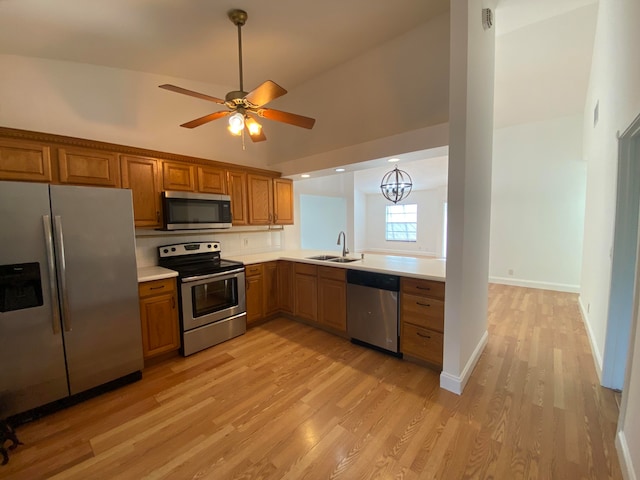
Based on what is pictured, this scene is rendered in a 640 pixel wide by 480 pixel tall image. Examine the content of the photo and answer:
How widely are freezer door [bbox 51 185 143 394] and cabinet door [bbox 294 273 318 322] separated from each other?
71.8 inches

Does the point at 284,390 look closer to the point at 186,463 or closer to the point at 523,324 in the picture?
the point at 186,463

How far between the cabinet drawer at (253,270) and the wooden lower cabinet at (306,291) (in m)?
0.47

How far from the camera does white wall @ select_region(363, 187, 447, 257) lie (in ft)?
29.7

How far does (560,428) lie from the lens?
1829 millimetres

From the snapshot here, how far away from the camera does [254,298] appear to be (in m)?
3.53

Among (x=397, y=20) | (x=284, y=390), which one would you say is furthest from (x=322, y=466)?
(x=397, y=20)

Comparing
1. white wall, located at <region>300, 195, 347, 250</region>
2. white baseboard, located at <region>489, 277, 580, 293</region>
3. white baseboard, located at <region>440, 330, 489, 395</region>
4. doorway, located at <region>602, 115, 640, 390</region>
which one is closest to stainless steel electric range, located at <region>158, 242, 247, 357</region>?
white baseboard, located at <region>440, 330, 489, 395</region>

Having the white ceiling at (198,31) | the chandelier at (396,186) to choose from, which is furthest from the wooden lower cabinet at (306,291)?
the chandelier at (396,186)

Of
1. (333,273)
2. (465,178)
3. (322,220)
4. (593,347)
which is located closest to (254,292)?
(333,273)

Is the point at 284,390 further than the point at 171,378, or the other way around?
the point at 171,378

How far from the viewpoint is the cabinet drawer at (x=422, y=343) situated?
2445mm

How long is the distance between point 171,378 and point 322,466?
1659 millimetres

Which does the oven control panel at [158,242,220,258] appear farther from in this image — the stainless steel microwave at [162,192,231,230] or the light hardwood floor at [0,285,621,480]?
the light hardwood floor at [0,285,621,480]

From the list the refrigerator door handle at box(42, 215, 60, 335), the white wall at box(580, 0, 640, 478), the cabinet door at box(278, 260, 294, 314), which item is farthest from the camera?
the cabinet door at box(278, 260, 294, 314)
